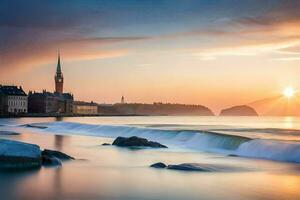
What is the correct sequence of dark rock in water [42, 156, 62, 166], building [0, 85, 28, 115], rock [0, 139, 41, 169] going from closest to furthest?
rock [0, 139, 41, 169], dark rock in water [42, 156, 62, 166], building [0, 85, 28, 115]

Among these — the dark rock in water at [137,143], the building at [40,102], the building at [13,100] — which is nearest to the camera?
the dark rock in water at [137,143]

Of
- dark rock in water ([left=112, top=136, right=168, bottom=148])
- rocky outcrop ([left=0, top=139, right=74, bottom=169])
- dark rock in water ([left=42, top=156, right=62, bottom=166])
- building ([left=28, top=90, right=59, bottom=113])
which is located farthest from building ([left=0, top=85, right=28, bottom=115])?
rocky outcrop ([left=0, top=139, right=74, bottom=169])

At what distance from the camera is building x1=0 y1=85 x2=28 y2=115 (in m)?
167

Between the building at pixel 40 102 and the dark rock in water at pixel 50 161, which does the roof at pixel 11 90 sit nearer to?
the building at pixel 40 102

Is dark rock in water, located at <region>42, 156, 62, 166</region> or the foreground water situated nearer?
the foreground water

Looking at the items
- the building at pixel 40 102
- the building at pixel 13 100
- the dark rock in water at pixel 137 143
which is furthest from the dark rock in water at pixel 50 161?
the building at pixel 40 102

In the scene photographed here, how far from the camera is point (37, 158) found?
2166 centimetres

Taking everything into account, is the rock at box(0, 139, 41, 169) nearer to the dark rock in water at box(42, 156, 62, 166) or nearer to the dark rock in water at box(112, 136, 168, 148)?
the dark rock in water at box(42, 156, 62, 166)

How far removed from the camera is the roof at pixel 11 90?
168 m

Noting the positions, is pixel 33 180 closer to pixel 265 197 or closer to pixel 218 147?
pixel 265 197

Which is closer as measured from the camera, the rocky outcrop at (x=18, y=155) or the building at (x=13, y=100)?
the rocky outcrop at (x=18, y=155)

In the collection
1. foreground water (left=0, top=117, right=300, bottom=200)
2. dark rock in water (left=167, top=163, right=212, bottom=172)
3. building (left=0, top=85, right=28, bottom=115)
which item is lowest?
foreground water (left=0, top=117, right=300, bottom=200)

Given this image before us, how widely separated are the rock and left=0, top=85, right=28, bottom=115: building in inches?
5875

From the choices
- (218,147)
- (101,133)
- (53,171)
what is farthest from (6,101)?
(53,171)
